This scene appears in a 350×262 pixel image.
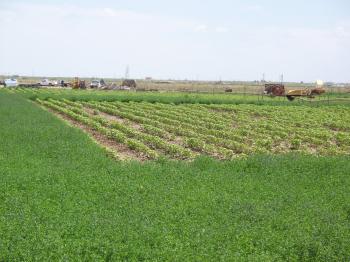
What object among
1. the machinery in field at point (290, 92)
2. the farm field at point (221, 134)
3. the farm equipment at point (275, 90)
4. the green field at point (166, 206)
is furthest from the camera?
the farm equipment at point (275, 90)

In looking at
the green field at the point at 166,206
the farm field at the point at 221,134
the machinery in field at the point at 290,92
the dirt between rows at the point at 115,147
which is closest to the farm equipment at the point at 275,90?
the machinery in field at the point at 290,92

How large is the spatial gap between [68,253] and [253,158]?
935 centimetres

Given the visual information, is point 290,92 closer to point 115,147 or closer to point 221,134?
point 221,134

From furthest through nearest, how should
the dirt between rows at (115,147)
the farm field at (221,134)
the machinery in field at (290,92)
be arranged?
the machinery in field at (290,92)
the farm field at (221,134)
the dirt between rows at (115,147)

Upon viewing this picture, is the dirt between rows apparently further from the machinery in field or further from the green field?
the machinery in field

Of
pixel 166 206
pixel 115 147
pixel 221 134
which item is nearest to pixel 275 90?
pixel 221 134

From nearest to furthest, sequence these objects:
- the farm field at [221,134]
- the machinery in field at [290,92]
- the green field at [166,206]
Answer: the green field at [166,206]
the farm field at [221,134]
the machinery in field at [290,92]

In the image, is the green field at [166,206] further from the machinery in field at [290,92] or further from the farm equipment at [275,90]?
the farm equipment at [275,90]

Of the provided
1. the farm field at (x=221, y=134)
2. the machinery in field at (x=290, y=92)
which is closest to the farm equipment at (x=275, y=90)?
the machinery in field at (x=290, y=92)

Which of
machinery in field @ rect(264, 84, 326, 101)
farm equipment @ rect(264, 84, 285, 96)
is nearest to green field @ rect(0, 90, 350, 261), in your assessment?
machinery in field @ rect(264, 84, 326, 101)

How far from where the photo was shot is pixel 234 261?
6973 mm

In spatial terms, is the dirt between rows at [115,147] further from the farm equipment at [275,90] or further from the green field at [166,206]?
the farm equipment at [275,90]

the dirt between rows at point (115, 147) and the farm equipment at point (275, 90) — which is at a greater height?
the farm equipment at point (275, 90)

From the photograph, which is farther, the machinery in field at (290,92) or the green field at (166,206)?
the machinery in field at (290,92)
